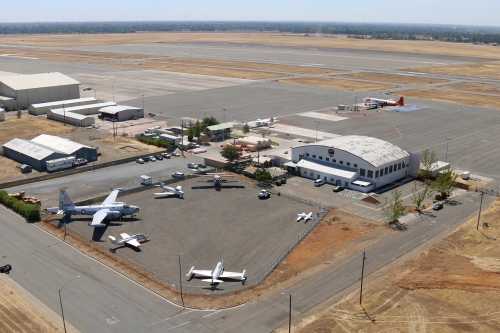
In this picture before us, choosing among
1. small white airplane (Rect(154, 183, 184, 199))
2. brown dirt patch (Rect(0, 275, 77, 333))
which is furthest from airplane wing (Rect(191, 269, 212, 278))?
small white airplane (Rect(154, 183, 184, 199))

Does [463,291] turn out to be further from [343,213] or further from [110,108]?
[110,108]

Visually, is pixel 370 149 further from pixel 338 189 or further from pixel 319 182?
pixel 319 182

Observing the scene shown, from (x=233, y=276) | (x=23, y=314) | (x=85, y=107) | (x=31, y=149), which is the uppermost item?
(x=85, y=107)

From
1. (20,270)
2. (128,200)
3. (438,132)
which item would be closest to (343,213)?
(128,200)

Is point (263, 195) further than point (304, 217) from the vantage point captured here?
Yes

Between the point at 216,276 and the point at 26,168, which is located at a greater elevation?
the point at 26,168

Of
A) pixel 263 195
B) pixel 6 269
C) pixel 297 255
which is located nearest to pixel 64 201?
pixel 6 269

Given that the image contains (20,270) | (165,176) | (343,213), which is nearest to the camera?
(20,270)

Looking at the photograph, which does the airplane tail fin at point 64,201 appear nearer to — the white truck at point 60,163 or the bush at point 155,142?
the white truck at point 60,163
